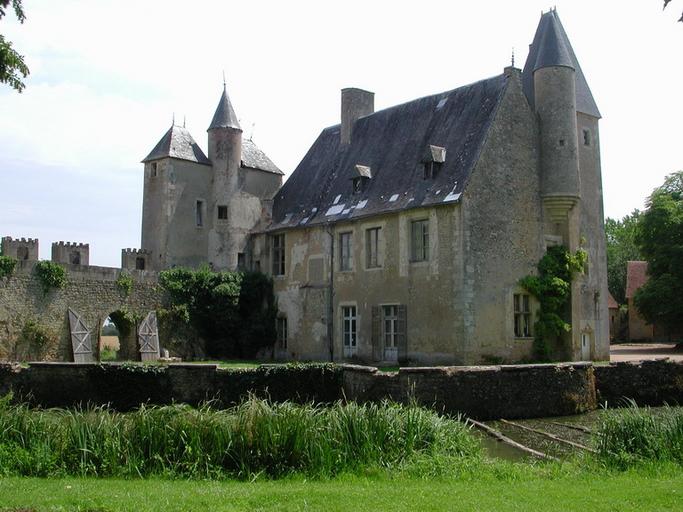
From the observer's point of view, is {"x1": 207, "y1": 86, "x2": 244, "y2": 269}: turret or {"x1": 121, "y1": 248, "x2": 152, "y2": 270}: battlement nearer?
{"x1": 121, "y1": 248, "x2": 152, "y2": 270}: battlement

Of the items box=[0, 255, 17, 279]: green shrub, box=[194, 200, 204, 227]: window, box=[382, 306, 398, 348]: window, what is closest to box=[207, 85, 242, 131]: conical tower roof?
box=[194, 200, 204, 227]: window

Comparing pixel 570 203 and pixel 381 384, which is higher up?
pixel 570 203

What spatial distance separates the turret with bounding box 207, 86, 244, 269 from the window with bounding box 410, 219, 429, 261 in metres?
9.29

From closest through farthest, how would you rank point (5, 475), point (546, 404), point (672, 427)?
1. point (5, 475)
2. point (672, 427)
3. point (546, 404)

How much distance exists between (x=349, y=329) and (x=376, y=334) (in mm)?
1655

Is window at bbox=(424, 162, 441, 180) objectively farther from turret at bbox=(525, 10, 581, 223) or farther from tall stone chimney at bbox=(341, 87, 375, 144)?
tall stone chimney at bbox=(341, 87, 375, 144)

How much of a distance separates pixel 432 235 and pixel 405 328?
3159mm

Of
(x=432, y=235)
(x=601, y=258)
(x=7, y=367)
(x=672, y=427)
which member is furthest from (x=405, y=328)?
(x=672, y=427)

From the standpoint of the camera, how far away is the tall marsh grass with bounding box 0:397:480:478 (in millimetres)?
11031

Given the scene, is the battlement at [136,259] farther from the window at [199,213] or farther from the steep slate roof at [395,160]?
the steep slate roof at [395,160]

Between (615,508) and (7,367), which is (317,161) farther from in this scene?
(615,508)

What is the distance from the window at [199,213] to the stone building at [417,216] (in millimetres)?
69

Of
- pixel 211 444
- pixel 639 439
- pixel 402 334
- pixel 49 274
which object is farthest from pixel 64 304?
pixel 639 439

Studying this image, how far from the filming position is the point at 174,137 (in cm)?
3250
